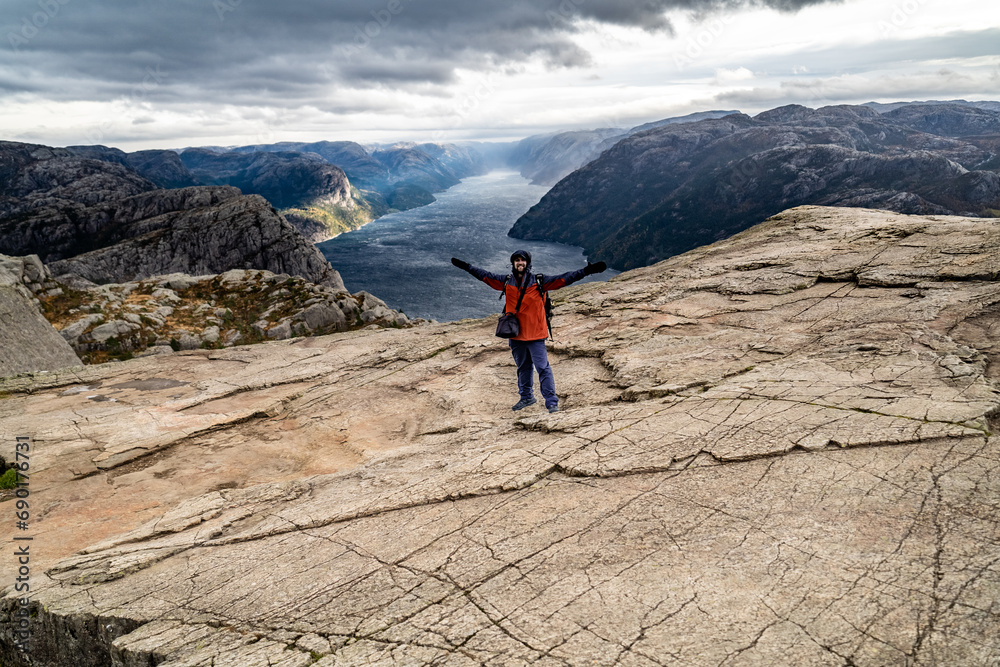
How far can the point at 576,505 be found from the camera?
8.46 m

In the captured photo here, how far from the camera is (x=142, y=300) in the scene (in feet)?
174

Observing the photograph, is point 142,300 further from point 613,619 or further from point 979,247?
point 979,247

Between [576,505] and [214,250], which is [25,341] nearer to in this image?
[576,505]

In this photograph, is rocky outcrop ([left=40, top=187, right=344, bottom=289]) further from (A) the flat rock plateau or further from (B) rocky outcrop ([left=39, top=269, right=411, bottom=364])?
(A) the flat rock plateau

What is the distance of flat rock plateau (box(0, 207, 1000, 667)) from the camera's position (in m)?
6.06

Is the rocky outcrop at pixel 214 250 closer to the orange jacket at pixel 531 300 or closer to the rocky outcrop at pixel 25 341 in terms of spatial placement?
the rocky outcrop at pixel 25 341

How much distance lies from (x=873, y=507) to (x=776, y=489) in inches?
50.5

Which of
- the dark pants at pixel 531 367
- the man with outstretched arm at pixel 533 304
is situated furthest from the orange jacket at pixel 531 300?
the dark pants at pixel 531 367

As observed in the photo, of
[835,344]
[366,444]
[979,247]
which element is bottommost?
[366,444]

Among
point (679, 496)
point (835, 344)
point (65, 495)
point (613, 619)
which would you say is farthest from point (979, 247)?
point (65, 495)

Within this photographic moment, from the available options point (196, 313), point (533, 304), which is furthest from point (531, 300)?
point (196, 313)

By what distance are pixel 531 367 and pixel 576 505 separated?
583 centimetres

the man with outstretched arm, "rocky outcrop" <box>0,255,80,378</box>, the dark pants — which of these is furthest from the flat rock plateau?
"rocky outcrop" <box>0,255,80,378</box>

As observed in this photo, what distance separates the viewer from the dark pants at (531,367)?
13320 millimetres
